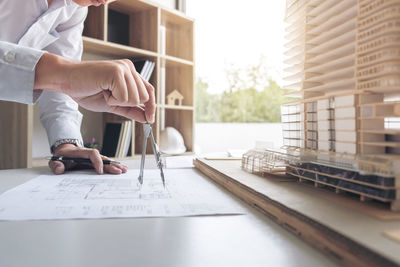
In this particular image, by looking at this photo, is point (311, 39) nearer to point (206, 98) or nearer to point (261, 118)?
point (206, 98)

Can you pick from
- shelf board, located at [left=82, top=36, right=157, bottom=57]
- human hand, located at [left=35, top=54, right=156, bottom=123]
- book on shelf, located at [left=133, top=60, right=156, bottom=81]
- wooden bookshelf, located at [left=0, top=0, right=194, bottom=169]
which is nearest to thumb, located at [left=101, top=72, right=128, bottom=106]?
human hand, located at [left=35, top=54, right=156, bottom=123]

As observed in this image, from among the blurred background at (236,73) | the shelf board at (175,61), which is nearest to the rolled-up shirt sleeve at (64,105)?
the shelf board at (175,61)

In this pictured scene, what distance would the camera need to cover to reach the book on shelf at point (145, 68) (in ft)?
7.93

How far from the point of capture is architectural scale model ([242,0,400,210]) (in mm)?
508

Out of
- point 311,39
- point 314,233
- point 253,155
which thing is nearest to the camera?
point 314,233

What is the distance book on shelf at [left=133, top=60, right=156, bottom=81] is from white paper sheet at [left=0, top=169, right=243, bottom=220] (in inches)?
62.2

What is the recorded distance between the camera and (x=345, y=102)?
60 cm

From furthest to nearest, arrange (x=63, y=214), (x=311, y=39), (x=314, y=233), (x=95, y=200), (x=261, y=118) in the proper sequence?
(x=261, y=118) < (x=311, y=39) < (x=95, y=200) < (x=63, y=214) < (x=314, y=233)

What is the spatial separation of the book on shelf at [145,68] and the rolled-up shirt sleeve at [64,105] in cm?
78

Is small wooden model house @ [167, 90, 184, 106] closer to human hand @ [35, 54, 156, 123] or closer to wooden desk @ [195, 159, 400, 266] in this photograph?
human hand @ [35, 54, 156, 123]

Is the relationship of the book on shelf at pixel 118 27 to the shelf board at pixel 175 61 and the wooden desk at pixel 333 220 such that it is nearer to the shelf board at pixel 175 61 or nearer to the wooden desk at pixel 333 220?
the shelf board at pixel 175 61

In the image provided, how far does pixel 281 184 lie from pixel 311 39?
1.17ft

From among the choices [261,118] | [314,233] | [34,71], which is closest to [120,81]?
[34,71]

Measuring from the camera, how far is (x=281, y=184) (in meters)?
0.68
